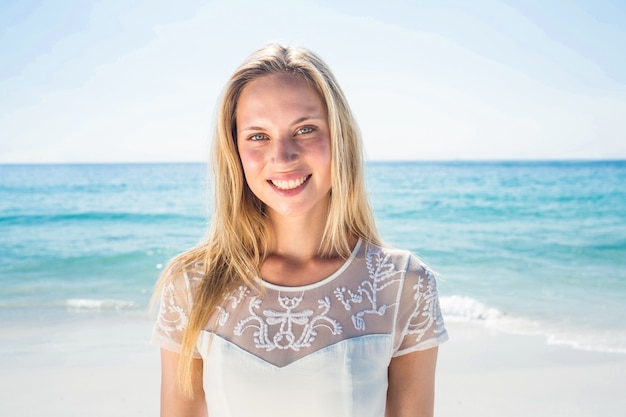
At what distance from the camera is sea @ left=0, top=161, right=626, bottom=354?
24.7ft

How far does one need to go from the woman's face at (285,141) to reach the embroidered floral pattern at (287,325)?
0.32m

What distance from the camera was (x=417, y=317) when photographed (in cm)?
200

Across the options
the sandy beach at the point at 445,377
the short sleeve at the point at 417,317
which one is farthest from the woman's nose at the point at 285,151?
the sandy beach at the point at 445,377

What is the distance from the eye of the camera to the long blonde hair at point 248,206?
6.35 ft

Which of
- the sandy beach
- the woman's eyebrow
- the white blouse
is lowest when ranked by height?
the sandy beach

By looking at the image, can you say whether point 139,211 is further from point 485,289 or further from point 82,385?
point 82,385

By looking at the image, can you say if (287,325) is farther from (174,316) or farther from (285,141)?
(285,141)

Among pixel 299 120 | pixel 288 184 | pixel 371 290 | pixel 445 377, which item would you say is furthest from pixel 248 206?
pixel 445 377

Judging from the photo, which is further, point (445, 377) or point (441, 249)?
point (441, 249)

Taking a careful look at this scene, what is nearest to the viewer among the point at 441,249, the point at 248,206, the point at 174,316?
the point at 174,316

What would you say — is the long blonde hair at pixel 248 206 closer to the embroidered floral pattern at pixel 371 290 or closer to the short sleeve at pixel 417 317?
the embroidered floral pattern at pixel 371 290

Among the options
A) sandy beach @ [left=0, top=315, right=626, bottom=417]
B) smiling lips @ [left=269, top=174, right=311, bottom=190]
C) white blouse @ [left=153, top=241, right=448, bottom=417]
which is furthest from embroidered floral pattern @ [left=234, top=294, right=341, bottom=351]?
sandy beach @ [left=0, top=315, right=626, bottom=417]

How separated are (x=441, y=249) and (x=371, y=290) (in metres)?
11.8

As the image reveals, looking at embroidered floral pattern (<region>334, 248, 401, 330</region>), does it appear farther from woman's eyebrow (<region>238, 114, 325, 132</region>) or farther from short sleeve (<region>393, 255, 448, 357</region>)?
woman's eyebrow (<region>238, 114, 325, 132</region>)
